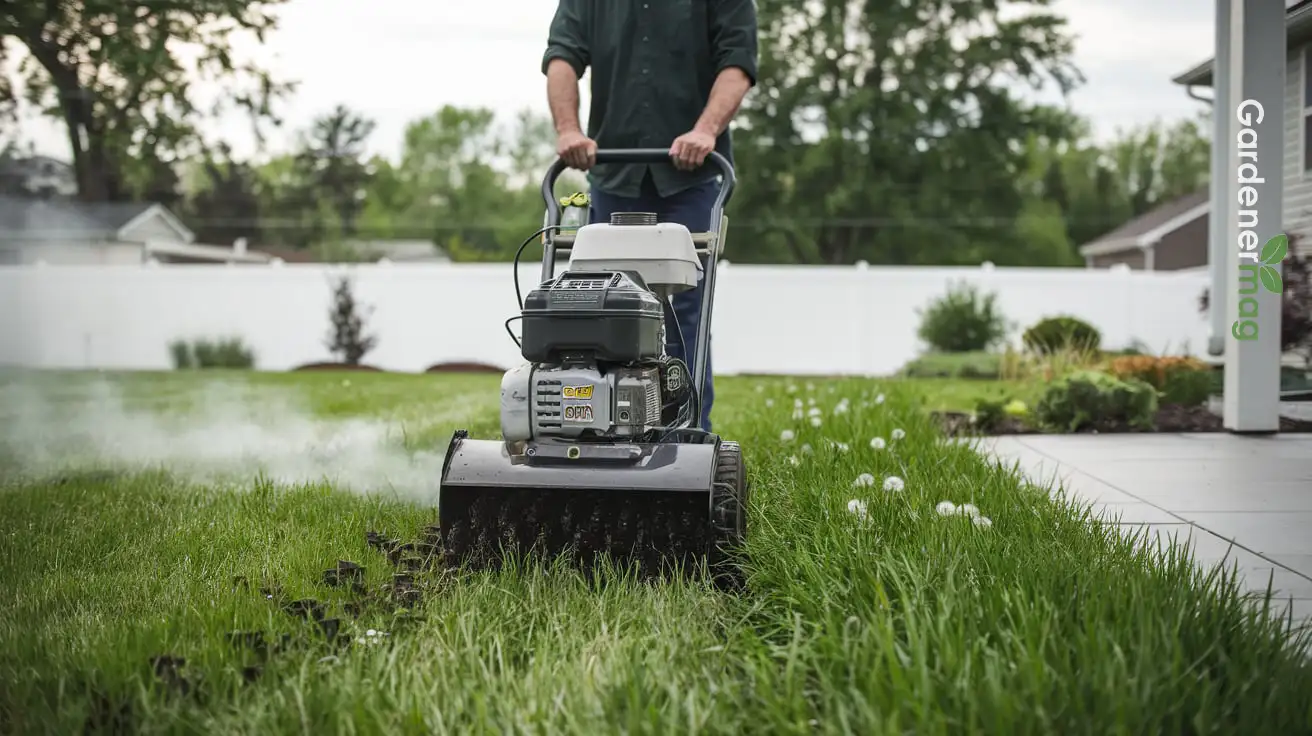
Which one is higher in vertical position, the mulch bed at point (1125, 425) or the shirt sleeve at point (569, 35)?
the shirt sleeve at point (569, 35)

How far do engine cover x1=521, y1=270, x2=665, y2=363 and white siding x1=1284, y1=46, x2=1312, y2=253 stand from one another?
5.23 metres

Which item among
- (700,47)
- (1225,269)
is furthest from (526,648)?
(1225,269)

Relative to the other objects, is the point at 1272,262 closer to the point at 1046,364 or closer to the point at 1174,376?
the point at 1174,376

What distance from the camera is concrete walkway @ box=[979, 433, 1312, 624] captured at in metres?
2.48

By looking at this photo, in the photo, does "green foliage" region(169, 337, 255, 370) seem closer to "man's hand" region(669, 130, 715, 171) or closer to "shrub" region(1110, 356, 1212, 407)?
"shrub" region(1110, 356, 1212, 407)

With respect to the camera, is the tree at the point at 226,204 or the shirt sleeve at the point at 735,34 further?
the tree at the point at 226,204

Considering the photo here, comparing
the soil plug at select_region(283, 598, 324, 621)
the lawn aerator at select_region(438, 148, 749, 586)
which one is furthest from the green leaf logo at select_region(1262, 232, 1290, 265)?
the soil plug at select_region(283, 598, 324, 621)

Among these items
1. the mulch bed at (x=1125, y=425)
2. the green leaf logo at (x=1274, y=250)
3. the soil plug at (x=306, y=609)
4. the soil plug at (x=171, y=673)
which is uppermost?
the green leaf logo at (x=1274, y=250)

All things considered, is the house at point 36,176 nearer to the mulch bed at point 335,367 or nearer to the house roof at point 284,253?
the mulch bed at point 335,367

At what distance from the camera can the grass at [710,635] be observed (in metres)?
1.49

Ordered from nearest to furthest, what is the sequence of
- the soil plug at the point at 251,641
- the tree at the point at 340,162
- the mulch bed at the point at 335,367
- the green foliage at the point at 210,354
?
the soil plug at the point at 251,641, the mulch bed at the point at 335,367, the green foliage at the point at 210,354, the tree at the point at 340,162

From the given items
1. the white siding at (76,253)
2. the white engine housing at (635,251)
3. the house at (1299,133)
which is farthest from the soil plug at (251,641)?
the white siding at (76,253)

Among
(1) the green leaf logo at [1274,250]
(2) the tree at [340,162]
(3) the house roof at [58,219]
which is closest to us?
(1) the green leaf logo at [1274,250]

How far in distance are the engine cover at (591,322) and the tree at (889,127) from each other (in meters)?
16.9
